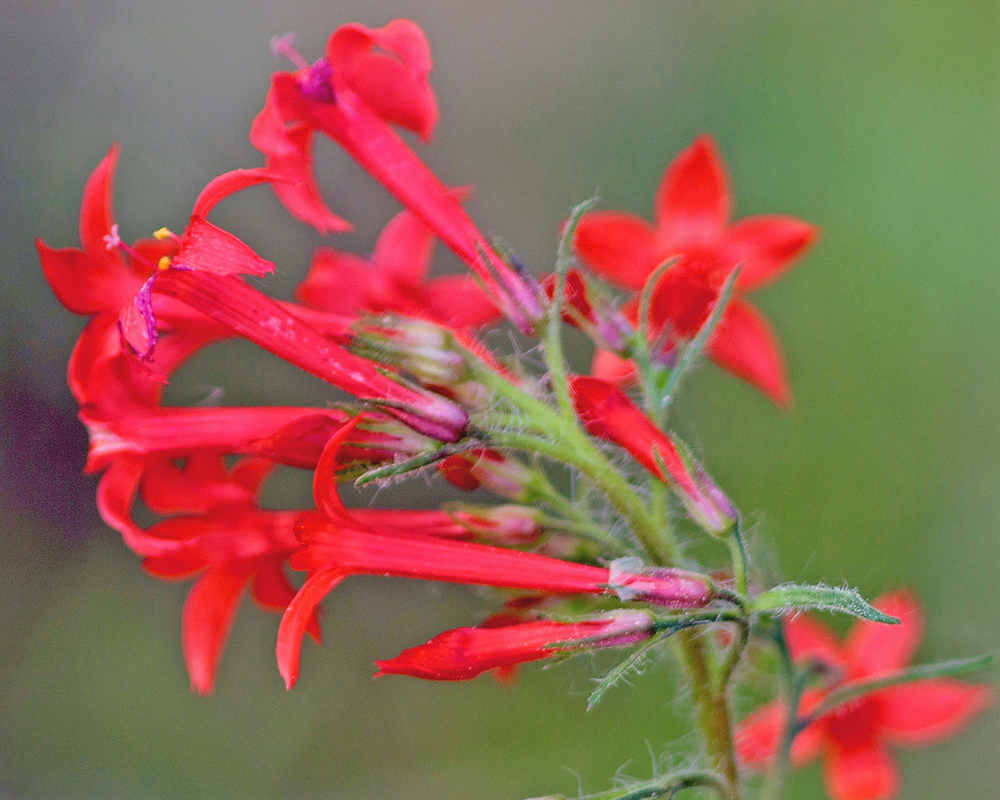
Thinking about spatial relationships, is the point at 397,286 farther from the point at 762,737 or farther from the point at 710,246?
the point at 762,737

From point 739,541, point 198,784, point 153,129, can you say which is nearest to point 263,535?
point 739,541

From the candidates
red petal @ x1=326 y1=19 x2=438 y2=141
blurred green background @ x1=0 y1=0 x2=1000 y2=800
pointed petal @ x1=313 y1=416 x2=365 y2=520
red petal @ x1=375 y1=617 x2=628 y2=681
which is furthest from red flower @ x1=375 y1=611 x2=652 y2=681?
blurred green background @ x1=0 y1=0 x2=1000 y2=800

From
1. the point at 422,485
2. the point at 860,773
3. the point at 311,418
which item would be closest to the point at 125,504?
the point at 311,418

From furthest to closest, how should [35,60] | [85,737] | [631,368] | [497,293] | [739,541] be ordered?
[35,60] → [85,737] → [631,368] → [497,293] → [739,541]

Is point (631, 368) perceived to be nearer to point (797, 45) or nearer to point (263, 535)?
point (263, 535)

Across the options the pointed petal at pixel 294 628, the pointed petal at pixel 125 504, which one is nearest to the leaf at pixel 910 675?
the pointed petal at pixel 294 628
